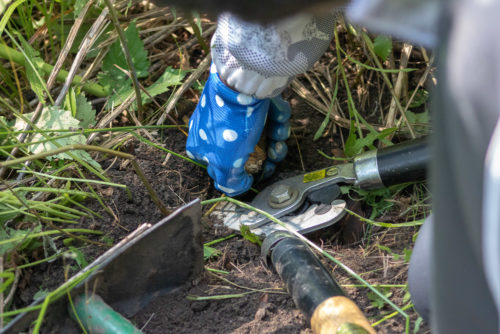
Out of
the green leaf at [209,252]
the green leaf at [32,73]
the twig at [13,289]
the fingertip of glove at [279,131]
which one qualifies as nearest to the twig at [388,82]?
the fingertip of glove at [279,131]

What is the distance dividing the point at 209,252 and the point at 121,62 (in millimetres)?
699

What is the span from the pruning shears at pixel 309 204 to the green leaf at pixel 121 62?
1.71 feet

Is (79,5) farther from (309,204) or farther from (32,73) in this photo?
(309,204)

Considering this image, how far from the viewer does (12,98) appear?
1.79m

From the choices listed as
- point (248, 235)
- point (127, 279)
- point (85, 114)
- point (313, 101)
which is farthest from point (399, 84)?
point (127, 279)

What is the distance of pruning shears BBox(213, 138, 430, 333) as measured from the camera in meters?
1.26

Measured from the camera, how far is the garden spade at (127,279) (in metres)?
1.09

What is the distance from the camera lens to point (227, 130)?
149 cm

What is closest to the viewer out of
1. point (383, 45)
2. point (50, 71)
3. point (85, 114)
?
point (383, 45)

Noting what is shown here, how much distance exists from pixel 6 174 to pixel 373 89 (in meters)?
1.11

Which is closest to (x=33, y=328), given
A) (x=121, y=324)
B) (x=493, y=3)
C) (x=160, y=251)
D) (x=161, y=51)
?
(x=121, y=324)

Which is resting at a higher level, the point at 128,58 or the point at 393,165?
the point at 128,58

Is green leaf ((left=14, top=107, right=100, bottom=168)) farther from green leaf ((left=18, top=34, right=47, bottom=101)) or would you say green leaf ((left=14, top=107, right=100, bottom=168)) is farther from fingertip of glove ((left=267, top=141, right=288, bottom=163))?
fingertip of glove ((left=267, top=141, right=288, bottom=163))

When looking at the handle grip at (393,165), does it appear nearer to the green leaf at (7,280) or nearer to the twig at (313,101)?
the twig at (313,101)
